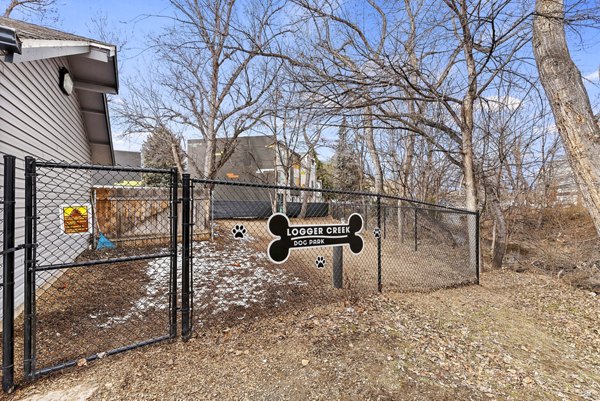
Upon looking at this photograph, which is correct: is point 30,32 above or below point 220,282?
above

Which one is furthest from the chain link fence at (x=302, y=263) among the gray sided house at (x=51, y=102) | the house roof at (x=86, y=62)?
the house roof at (x=86, y=62)

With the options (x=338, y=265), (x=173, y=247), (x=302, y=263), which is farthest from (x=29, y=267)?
(x=302, y=263)

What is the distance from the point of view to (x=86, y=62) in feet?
19.0

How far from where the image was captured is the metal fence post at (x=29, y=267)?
78.0 inches

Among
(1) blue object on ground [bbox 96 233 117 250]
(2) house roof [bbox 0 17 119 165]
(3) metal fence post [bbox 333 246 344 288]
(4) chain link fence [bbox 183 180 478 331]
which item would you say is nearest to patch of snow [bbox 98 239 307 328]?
(4) chain link fence [bbox 183 180 478 331]

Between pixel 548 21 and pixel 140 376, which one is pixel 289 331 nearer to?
pixel 140 376

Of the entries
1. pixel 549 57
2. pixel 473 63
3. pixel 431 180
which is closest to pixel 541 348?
pixel 549 57

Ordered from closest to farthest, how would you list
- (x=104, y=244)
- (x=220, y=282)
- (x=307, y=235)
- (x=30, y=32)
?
1. (x=307, y=235)
2. (x=30, y=32)
3. (x=220, y=282)
4. (x=104, y=244)

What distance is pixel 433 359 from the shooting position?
2.62m

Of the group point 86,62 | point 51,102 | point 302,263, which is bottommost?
point 302,263

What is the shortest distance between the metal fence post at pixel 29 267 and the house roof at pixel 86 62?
1575mm

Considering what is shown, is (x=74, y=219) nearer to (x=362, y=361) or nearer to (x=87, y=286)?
(x=87, y=286)

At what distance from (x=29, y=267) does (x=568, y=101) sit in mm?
5519

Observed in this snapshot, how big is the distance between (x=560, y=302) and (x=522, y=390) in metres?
3.34
